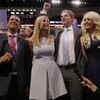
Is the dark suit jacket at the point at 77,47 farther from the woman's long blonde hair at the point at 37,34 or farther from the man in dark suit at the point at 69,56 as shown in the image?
the woman's long blonde hair at the point at 37,34

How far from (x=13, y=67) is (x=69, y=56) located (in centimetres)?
74

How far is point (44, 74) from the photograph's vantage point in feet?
13.5

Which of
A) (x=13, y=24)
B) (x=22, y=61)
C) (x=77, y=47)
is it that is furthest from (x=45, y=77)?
(x=13, y=24)

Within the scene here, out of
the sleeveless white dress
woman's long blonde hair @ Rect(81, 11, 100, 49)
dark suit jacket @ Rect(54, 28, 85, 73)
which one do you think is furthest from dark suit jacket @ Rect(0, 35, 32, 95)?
woman's long blonde hair @ Rect(81, 11, 100, 49)

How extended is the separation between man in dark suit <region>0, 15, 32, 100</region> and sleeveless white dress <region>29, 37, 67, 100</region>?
0.41 ft

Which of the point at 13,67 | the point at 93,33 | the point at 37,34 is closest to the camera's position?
the point at 93,33

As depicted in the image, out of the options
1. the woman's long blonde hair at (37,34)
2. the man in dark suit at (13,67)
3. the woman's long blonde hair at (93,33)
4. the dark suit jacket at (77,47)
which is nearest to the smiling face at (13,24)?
the man in dark suit at (13,67)

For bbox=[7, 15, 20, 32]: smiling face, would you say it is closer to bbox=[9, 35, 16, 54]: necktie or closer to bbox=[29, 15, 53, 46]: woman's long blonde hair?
bbox=[9, 35, 16, 54]: necktie

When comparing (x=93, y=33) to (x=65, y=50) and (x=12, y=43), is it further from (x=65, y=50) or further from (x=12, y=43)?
(x=12, y=43)

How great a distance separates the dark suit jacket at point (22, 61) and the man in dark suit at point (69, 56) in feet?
1.31

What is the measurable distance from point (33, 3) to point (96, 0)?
9.61ft

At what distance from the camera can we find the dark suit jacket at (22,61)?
4102 millimetres

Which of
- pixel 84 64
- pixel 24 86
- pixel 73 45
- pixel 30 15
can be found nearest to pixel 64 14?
pixel 73 45

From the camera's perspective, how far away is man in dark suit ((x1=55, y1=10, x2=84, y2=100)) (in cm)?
414
